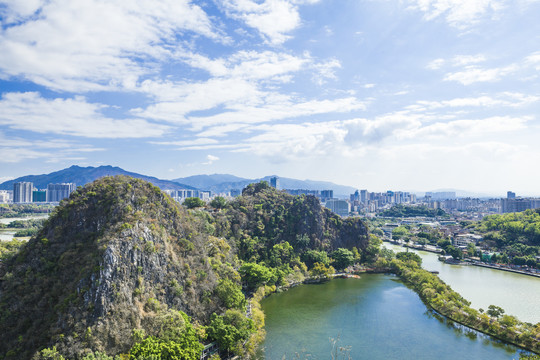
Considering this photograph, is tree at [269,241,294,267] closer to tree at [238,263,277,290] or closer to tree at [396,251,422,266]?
tree at [238,263,277,290]

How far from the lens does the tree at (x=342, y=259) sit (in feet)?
136

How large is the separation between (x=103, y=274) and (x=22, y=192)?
555 ft

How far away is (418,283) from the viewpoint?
3300 cm

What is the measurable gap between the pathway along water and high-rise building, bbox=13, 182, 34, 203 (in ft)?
565

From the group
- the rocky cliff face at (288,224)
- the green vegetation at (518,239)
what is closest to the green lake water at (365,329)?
the rocky cliff face at (288,224)

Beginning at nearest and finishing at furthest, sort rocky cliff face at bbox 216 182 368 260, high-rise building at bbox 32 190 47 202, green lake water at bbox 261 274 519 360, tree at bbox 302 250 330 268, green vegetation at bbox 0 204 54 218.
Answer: green lake water at bbox 261 274 519 360 < tree at bbox 302 250 330 268 < rocky cliff face at bbox 216 182 368 260 < green vegetation at bbox 0 204 54 218 < high-rise building at bbox 32 190 47 202

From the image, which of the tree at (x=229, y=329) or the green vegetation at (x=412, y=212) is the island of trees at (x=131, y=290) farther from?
the green vegetation at (x=412, y=212)

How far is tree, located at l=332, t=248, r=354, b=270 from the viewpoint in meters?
41.3

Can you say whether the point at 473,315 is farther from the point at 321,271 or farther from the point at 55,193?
the point at 55,193

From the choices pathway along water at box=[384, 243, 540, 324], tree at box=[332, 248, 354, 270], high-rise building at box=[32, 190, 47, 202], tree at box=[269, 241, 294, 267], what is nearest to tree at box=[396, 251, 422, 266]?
pathway along water at box=[384, 243, 540, 324]

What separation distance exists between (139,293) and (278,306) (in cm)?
1357

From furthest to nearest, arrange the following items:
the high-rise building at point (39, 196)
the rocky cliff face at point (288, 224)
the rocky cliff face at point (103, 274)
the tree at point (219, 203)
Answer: the high-rise building at point (39, 196)
the tree at point (219, 203)
the rocky cliff face at point (288, 224)
the rocky cliff face at point (103, 274)

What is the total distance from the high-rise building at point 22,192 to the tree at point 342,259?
163541 millimetres

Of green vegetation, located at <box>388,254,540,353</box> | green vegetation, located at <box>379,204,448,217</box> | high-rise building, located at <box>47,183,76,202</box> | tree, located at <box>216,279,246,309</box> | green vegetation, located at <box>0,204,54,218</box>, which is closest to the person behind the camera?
green vegetation, located at <box>388,254,540,353</box>
